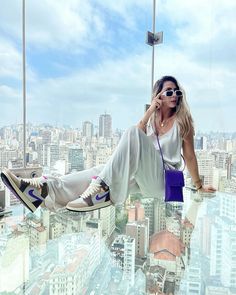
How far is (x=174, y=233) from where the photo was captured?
155cm

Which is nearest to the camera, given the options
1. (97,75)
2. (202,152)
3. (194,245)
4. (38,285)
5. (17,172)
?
(38,285)

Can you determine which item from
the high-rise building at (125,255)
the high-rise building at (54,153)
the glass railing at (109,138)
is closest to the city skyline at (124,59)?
the glass railing at (109,138)

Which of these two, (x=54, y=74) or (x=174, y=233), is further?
(x=54, y=74)

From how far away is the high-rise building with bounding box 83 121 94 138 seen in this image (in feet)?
7.76

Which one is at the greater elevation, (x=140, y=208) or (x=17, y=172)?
(x=17, y=172)

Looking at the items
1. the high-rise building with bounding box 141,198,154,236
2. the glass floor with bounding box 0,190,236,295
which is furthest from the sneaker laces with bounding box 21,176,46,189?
the high-rise building with bounding box 141,198,154,236

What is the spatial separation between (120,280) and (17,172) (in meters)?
0.98

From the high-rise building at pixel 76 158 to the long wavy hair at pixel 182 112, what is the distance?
0.82 meters

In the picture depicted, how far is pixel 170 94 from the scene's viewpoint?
1.73 m

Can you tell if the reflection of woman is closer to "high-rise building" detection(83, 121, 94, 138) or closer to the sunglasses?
the sunglasses

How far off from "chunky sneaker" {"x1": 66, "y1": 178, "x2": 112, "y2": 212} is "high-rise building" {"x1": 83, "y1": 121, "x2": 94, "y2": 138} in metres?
0.90

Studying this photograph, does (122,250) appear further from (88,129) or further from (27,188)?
(88,129)

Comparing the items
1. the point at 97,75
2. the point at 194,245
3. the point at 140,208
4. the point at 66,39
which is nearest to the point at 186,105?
the point at 140,208

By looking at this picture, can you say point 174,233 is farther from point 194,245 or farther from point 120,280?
point 120,280
